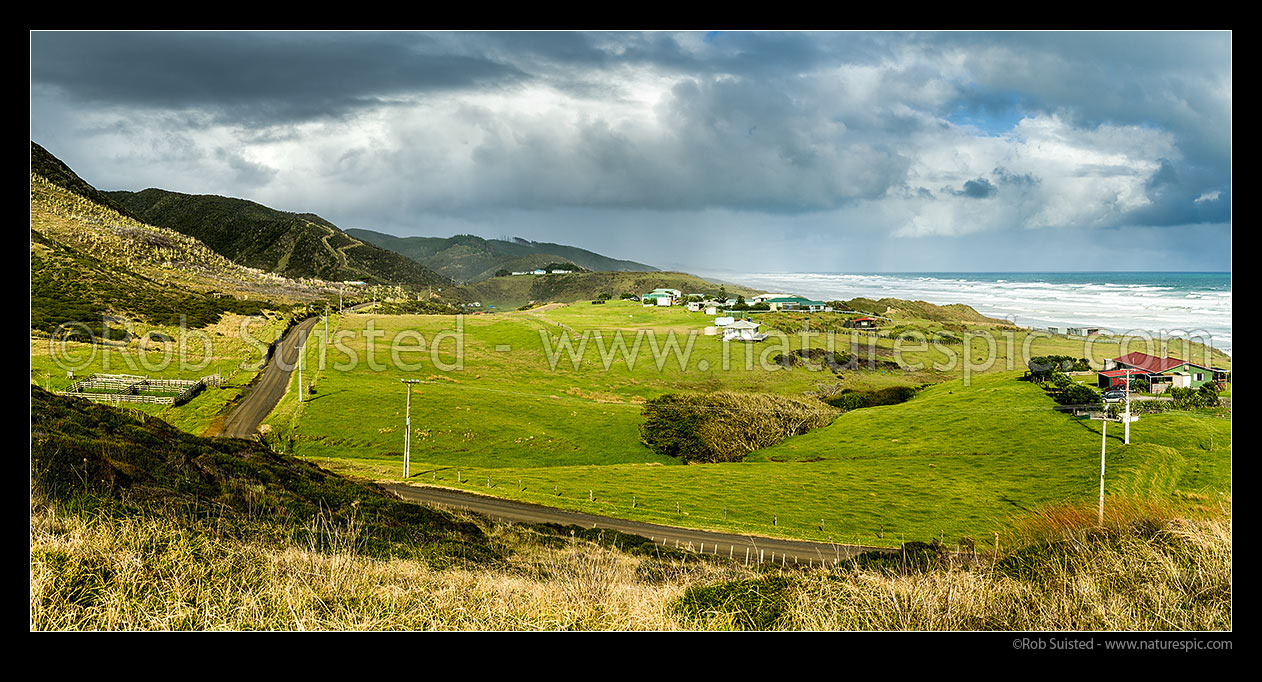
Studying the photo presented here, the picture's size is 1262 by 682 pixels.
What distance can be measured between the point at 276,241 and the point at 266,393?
451 feet

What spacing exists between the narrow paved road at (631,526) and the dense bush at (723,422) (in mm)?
16893

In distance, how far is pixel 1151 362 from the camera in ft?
128

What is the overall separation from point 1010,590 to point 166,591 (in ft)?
16.8

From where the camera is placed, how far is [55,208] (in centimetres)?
7919

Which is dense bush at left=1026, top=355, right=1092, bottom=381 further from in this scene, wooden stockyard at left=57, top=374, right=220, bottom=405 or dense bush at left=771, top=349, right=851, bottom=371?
wooden stockyard at left=57, top=374, right=220, bottom=405

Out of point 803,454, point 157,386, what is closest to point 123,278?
point 157,386

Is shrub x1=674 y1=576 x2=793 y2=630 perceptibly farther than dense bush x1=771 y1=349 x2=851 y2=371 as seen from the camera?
No

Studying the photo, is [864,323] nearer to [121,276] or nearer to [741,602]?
[121,276]

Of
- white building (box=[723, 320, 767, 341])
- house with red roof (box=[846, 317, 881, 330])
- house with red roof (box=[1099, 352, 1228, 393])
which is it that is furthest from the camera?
house with red roof (box=[846, 317, 881, 330])

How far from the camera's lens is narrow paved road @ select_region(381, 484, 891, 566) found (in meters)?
21.9

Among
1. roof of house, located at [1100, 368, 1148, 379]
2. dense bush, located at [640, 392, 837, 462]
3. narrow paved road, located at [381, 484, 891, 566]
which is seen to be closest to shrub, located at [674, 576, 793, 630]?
narrow paved road, located at [381, 484, 891, 566]

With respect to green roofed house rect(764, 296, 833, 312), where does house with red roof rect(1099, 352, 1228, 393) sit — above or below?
below

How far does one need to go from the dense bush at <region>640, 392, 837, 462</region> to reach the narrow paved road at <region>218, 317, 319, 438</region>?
21982 mm

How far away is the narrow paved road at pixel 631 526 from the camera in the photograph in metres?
21.9
